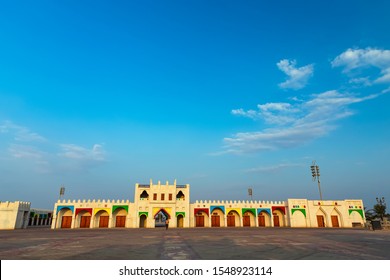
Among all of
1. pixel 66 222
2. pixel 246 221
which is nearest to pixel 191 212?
Result: pixel 246 221

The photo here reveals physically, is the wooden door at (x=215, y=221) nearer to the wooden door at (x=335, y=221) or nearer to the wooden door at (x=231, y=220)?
the wooden door at (x=231, y=220)

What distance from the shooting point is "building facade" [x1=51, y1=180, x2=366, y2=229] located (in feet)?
151

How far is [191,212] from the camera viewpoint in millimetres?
48625

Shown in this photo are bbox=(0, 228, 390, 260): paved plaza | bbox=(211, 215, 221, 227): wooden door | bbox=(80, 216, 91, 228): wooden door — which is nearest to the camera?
bbox=(0, 228, 390, 260): paved plaza

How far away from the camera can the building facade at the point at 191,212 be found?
46000 mm

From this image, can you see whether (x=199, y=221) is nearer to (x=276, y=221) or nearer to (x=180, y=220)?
(x=180, y=220)

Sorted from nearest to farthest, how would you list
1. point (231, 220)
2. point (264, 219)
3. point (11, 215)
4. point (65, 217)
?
point (11, 215) < point (65, 217) < point (231, 220) < point (264, 219)

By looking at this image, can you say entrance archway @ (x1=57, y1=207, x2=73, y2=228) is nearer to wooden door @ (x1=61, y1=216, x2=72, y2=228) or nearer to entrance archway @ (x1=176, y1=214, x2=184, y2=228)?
wooden door @ (x1=61, y1=216, x2=72, y2=228)

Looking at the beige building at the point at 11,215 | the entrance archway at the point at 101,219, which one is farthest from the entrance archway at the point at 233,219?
the beige building at the point at 11,215

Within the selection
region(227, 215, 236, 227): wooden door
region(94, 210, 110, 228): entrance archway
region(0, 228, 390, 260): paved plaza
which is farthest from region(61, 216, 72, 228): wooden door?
region(0, 228, 390, 260): paved plaza

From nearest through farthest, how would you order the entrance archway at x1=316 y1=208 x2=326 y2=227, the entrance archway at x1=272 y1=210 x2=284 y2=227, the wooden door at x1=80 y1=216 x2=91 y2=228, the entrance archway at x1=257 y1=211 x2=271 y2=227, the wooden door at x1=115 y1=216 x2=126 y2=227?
the wooden door at x1=80 y1=216 x2=91 y2=228 < the wooden door at x1=115 y1=216 x2=126 y2=227 < the entrance archway at x1=316 y1=208 x2=326 y2=227 < the entrance archway at x1=257 y1=211 x2=271 y2=227 < the entrance archway at x1=272 y1=210 x2=284 y2=227

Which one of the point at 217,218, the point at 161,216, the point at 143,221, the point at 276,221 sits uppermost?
the point at 217,218
